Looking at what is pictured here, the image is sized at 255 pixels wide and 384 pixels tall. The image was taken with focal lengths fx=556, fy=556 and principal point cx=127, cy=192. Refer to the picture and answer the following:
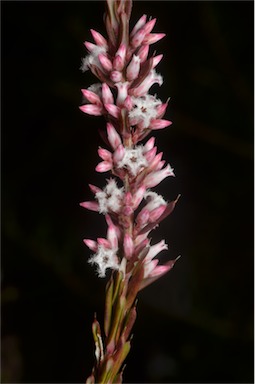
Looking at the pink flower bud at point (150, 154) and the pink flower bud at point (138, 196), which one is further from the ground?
the pink flower bud at point (150, 154)

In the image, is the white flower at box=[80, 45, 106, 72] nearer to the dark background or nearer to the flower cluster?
the flower cluster

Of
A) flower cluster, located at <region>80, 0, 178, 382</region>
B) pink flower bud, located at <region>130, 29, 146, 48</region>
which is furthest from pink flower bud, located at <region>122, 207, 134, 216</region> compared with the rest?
pink flower bud, located at <region>130, 29, 146, 48</region>

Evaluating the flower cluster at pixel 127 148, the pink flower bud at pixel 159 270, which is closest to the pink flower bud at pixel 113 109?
the flower cluster at pixel 127 148

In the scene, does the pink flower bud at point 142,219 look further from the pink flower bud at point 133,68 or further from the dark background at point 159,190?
the dark background at point 159,190

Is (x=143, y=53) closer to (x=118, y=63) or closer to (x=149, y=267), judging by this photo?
(x=118, y=63)

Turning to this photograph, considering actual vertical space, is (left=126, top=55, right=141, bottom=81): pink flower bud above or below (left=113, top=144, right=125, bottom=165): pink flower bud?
above

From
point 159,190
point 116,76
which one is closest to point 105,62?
point 116,76
